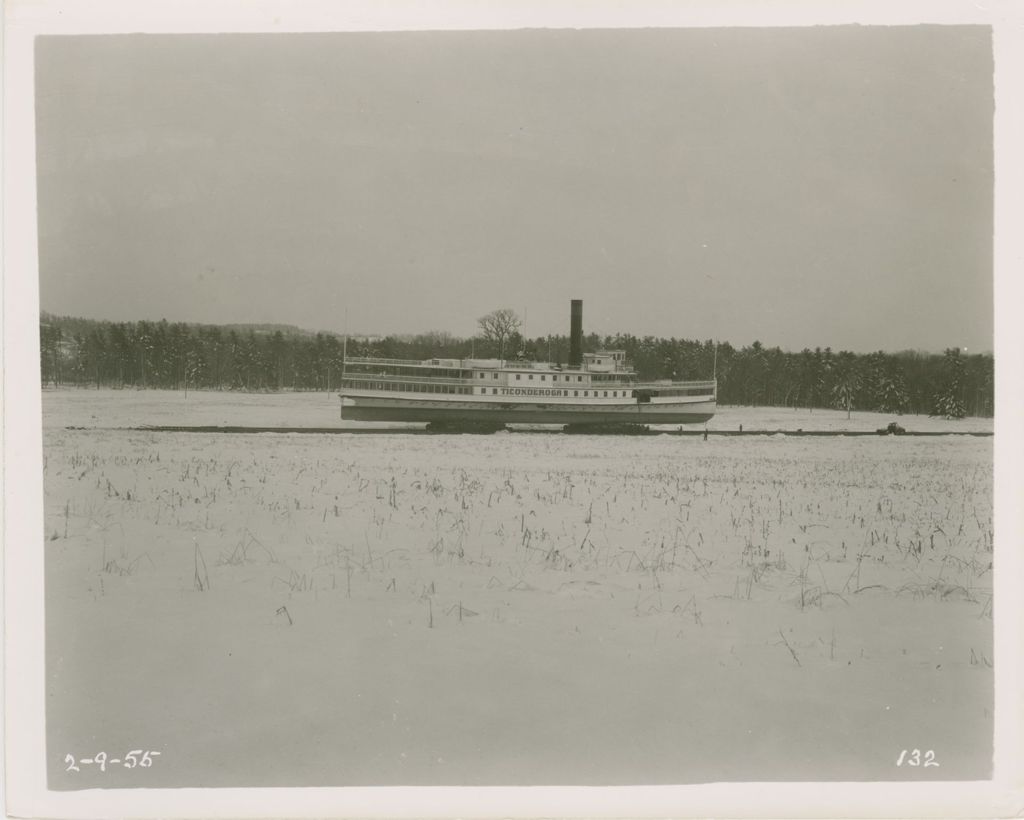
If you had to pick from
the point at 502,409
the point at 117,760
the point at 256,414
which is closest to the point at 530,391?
the point at 502,409

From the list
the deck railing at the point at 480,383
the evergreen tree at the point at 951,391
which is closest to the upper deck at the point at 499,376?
the deck railing at the point at 480,383

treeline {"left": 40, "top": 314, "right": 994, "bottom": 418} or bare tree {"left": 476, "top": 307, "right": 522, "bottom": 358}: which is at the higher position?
bare tree {"left": 476, "top": 307, "right": 522, "bottom": 358}

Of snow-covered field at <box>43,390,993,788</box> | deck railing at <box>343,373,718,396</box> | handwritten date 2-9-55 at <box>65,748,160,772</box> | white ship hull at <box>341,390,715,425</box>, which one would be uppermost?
deck railing at <box>343,373,718,396</box>

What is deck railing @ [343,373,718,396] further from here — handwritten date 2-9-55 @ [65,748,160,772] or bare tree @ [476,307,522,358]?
handwritten date 2-9-55 @ [65,748,160,772]

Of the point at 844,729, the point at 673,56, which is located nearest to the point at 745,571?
the point at 844,729

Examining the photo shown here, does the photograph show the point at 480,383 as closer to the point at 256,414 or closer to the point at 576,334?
the point at 576,334

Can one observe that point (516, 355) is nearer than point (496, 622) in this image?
No

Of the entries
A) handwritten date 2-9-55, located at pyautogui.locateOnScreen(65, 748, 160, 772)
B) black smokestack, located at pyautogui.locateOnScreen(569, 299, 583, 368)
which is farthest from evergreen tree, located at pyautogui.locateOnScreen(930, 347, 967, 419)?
handwritten date 2-9-55, located at pyautogui.locateOnScreen(65, 748, 160, 772)

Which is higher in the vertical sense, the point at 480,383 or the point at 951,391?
the point at 480,383
